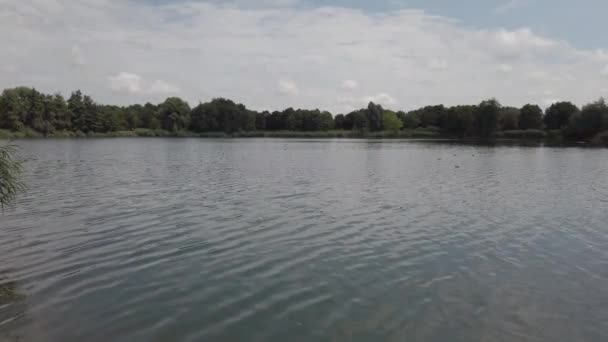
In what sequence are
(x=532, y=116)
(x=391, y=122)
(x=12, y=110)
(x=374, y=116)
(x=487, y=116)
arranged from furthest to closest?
(x=391, y=122)
(x=374, y=116)
(x=532, y=116)
(x=487, y=116)
(x=12, y=110)

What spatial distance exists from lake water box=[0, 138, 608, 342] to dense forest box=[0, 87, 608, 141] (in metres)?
90.1

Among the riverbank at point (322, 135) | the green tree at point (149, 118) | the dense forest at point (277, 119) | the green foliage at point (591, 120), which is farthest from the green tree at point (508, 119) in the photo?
the green tree at point (149, 118)

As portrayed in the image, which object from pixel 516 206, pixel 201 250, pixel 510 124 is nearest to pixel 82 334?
pixel 201 250

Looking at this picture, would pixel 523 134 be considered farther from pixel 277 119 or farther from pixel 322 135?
pixel 277 119

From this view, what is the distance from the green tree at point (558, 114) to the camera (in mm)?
124225

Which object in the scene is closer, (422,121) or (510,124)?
(510,124)

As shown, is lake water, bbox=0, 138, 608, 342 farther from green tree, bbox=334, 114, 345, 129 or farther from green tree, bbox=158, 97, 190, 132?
green tree, bbox=334, 114, 345, 129

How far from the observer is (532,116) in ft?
429

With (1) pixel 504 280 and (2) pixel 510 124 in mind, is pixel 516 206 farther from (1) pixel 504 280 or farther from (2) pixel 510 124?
(2) pixel 510 124

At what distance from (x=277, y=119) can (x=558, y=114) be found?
92.0 meters

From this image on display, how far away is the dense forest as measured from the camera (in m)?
107

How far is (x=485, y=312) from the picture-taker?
803 centimetres

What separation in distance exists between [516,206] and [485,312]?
12197mm

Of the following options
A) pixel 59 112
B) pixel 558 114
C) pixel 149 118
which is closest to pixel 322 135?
pixel 149 118
